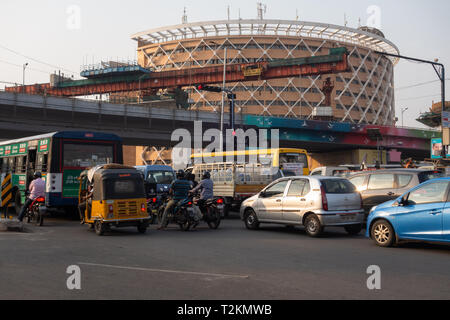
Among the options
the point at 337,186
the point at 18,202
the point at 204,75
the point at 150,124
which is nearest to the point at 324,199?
the point at 337,186

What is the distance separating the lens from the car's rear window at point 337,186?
1207 centimetres

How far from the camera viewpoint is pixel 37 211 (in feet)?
49.3

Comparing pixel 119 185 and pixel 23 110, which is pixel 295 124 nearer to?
pixel 23 110

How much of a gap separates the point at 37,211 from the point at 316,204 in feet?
29.0

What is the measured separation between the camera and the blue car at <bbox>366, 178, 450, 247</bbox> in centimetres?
914

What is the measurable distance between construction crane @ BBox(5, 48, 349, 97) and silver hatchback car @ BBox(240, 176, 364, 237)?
1321 inches

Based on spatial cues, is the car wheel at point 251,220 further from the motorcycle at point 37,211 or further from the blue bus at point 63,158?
the motorcycle at point 37,211

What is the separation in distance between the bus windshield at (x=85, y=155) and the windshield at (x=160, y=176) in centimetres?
377

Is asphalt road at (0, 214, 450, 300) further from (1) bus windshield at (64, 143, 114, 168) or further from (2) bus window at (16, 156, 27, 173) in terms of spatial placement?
(2) bus window at (16, 156, 27, 173)

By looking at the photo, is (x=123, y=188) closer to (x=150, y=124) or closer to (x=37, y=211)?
(x=37, y=211)

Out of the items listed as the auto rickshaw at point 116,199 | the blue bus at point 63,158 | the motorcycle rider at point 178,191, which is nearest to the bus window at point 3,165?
the blue bus at point 63,158

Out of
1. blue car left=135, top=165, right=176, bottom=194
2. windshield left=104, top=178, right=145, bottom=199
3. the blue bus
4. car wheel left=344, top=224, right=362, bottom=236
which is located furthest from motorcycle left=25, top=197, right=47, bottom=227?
car wheel left=344, top=224, right=362, bottom=236

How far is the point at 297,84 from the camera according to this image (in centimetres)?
9456
